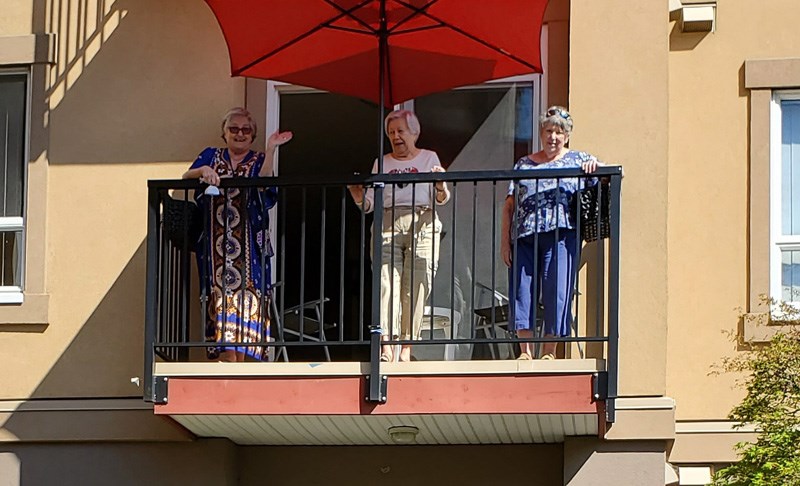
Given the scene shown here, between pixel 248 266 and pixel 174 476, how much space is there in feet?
5.25

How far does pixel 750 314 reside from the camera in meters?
12.5

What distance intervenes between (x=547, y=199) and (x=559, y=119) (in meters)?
0.50

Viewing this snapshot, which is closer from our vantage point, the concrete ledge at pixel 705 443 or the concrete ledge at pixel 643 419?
the concrete ledge at pixel 643 419

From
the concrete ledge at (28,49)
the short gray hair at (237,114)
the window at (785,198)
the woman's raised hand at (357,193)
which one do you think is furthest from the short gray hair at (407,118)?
the concrete ledge at (28,49)

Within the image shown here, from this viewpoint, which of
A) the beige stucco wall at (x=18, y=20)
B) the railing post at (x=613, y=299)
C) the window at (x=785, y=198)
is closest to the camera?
the railing post at (x=613, y=299)

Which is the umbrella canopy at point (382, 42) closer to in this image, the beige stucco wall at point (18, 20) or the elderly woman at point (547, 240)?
the elderly woman at point (547, 240)

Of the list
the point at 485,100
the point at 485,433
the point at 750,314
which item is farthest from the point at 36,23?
the point at 750,314

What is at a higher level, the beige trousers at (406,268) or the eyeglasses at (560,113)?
the eyeglasses at (560,113)

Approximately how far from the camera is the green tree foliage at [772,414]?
34.5ft

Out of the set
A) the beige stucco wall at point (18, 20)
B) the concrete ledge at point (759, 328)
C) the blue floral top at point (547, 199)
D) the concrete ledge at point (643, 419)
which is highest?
the beige stucco wall at point (18, 20)

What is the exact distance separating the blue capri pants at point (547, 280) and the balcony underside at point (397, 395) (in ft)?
1.07

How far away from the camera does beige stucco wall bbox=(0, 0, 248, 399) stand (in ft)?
42.1

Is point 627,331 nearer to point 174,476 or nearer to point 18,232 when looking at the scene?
point 174,476

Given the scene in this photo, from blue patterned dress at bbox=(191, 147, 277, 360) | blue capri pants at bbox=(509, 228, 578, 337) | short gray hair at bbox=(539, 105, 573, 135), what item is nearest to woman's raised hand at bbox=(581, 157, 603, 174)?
short gray hair at bbox=(539, 105, 573, 135)
